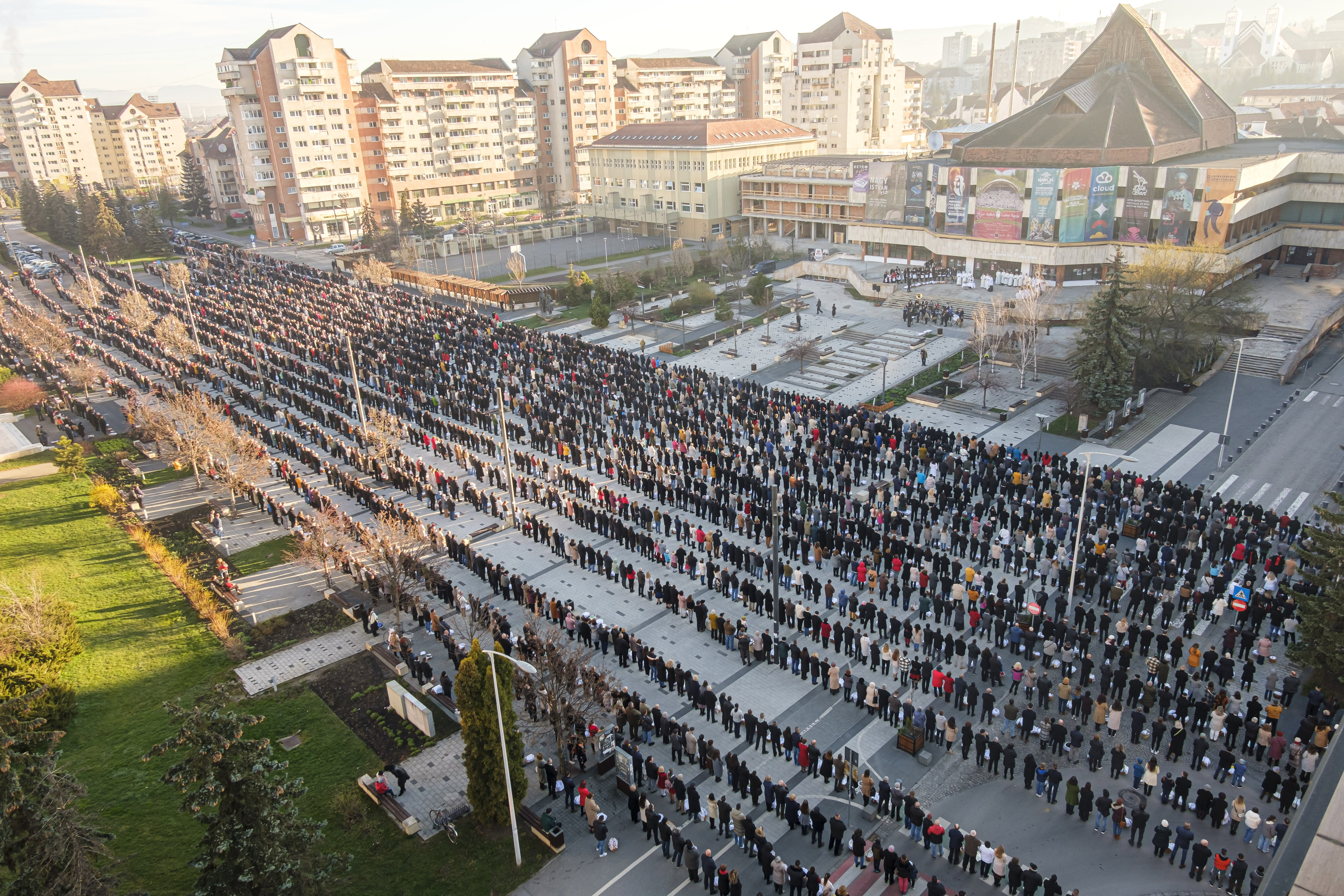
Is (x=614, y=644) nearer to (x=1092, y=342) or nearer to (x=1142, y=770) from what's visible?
(x=1142, y=770)

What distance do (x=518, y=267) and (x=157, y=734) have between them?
43221 mm

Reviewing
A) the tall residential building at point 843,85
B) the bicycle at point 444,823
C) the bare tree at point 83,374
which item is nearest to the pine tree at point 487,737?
the bicycle at point 444,823

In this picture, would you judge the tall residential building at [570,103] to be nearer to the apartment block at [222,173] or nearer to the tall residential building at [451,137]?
the tall residential building at [451,137]

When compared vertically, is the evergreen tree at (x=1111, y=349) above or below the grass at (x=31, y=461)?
above

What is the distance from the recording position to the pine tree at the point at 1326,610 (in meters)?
14.3

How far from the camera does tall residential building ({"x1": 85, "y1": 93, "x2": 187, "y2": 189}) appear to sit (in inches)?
4988

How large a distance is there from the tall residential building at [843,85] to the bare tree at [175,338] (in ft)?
209

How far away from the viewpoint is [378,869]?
12703 mm

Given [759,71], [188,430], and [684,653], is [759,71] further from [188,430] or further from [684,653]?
[684,653]

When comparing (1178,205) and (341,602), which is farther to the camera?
(1178,205)

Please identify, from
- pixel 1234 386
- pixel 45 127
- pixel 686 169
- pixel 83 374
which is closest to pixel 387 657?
pixel 83 374

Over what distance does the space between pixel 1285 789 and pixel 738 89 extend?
361 feet

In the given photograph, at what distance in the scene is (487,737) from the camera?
12750 millimetres

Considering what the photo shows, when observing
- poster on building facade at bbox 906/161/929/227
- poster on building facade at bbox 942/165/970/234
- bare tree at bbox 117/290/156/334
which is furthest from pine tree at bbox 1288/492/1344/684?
bare tree at bbox 117/290/156/334
